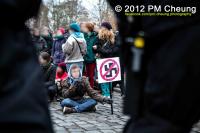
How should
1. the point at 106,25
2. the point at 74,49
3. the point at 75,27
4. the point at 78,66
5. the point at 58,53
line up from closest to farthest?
1. the point at 78,66
2. the point at 74,49
3. the point at 75,27
4. the point at 106,25
5. the point at 58,53

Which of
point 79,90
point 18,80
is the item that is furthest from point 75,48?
point 18,80

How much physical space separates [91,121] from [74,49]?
3.05 meters

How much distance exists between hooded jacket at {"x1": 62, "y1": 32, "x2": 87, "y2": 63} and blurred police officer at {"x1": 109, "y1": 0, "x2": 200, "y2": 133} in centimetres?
790

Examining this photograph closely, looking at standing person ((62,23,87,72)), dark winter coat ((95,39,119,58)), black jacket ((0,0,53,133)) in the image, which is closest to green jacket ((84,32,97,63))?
dark winter coat ((95,39,119,58))

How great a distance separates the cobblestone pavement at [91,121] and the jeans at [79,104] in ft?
0.38

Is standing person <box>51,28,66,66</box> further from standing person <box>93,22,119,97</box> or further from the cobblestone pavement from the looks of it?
the cobblestone pavement

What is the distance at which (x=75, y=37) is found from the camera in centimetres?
1023

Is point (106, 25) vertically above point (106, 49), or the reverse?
point (106, 25)

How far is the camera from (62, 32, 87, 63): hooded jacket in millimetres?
10078

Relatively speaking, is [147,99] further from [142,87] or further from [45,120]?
[45,120]

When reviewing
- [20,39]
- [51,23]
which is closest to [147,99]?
[20,39]

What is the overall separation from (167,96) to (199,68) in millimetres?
184

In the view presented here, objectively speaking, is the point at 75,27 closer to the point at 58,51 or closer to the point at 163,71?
the point at 58,51

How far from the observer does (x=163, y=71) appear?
6.77 ft
